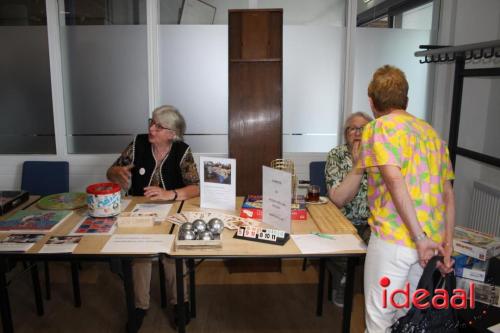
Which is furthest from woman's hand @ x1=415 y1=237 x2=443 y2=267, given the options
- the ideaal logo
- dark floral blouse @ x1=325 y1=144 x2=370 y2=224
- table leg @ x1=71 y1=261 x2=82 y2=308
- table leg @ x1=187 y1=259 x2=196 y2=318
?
table leg @ x1=71 y1=261 x2=82 y2=308

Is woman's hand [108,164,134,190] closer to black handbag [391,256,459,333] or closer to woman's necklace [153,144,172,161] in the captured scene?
woman's necklace [153,144,172,161]

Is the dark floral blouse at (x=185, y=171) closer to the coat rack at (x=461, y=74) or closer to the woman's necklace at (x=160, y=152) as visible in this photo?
the woman's necklace at (x=160, y=152)

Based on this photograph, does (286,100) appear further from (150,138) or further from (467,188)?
(467,188)

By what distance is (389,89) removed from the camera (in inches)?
58.3

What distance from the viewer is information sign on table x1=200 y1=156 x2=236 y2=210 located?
2.07m

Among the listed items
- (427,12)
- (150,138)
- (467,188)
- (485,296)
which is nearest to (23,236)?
(150,138)

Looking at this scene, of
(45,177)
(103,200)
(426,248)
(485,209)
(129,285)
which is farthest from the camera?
(45,177)

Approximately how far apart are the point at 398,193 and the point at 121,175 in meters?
1.61

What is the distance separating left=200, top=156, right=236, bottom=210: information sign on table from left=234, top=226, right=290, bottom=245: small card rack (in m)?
0.33

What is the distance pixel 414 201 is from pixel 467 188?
208 centimetres

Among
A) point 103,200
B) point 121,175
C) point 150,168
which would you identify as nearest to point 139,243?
point 103,200

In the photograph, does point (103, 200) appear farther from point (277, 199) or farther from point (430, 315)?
point (430, 315)

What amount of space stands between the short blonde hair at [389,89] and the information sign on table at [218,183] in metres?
0.82

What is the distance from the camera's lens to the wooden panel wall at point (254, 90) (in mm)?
2904
